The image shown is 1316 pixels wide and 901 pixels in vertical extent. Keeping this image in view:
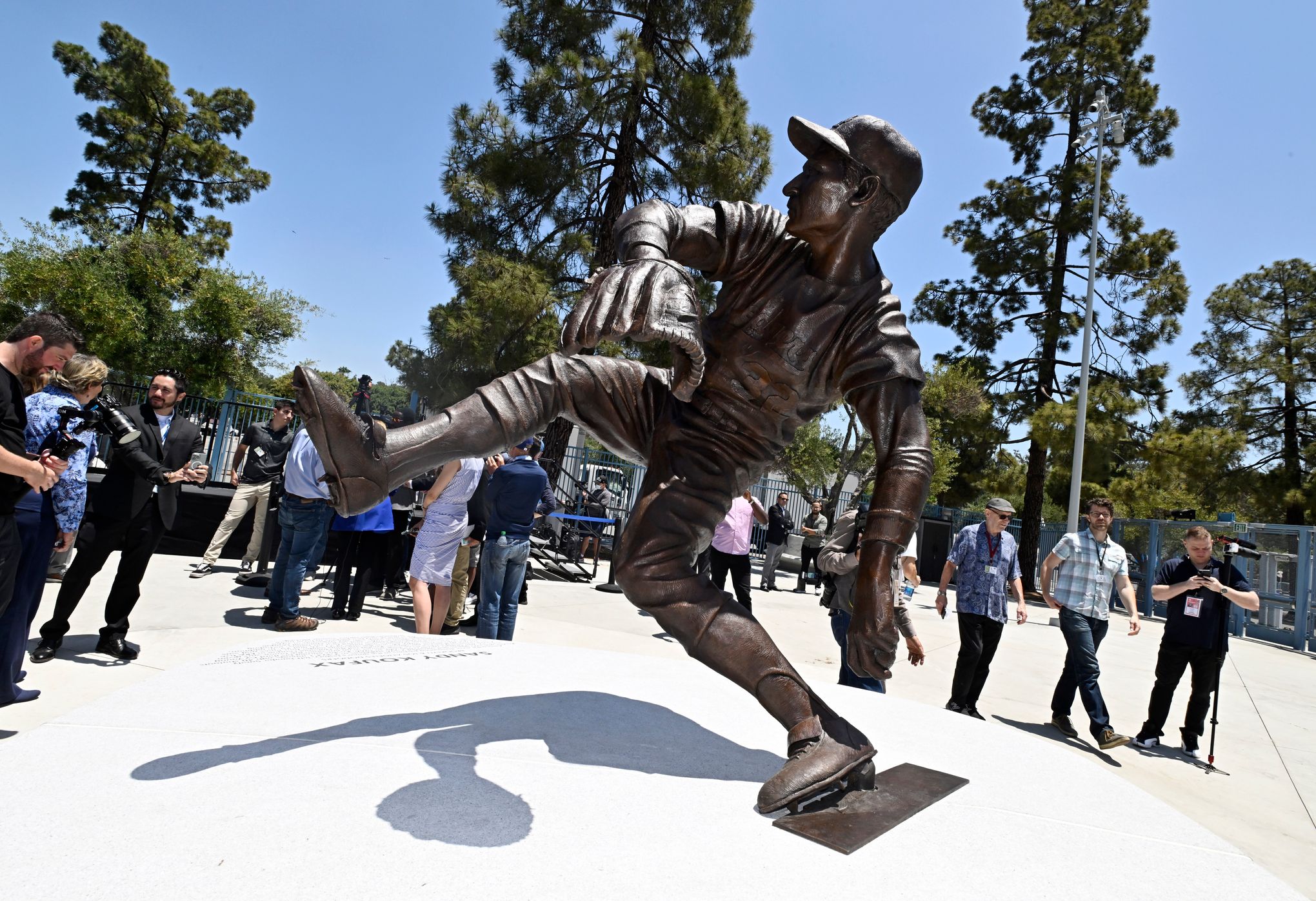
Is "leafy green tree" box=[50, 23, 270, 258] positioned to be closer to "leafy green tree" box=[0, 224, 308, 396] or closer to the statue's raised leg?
"leafy green tree" box=[0, 224, 308, 396]

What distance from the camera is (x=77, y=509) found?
4016 mm

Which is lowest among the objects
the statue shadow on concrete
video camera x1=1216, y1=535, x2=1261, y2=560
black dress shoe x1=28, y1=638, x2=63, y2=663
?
black dress shoe x1=28, y1=638, x2=63, y2=663

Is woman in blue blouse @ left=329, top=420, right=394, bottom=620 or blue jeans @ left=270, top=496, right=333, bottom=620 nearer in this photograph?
blue jeans @ left=270, top=496, right=333, bottom=620

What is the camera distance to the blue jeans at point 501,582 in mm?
5473

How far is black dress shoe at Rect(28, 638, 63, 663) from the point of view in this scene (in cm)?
452

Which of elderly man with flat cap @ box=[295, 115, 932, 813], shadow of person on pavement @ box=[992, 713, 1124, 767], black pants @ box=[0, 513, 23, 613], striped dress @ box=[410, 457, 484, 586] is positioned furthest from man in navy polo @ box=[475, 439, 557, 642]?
shadow of person on pavement @ box=[992, 713, 1124, 767]

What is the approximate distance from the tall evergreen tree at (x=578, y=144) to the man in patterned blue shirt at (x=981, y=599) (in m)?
7.92

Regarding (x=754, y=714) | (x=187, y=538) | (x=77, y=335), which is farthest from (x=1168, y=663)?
(x=187, y=538)

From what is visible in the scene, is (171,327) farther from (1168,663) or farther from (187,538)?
(1168,663)

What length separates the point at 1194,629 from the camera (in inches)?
216

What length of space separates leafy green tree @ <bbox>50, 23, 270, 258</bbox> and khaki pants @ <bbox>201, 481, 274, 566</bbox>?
1751 cm

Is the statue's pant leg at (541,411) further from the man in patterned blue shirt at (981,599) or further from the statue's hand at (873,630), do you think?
the man in patterned blue shirt at (981,599)

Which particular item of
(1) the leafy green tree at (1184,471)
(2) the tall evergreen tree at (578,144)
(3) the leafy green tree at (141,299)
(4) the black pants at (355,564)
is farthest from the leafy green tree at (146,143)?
(1) the leafy green tree at (1184,471)

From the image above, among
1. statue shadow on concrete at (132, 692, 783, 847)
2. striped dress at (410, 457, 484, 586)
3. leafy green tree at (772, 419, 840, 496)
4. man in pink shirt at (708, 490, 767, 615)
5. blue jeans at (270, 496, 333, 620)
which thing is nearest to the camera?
statue shadow on concrete at (132, 692, 783, 847)
